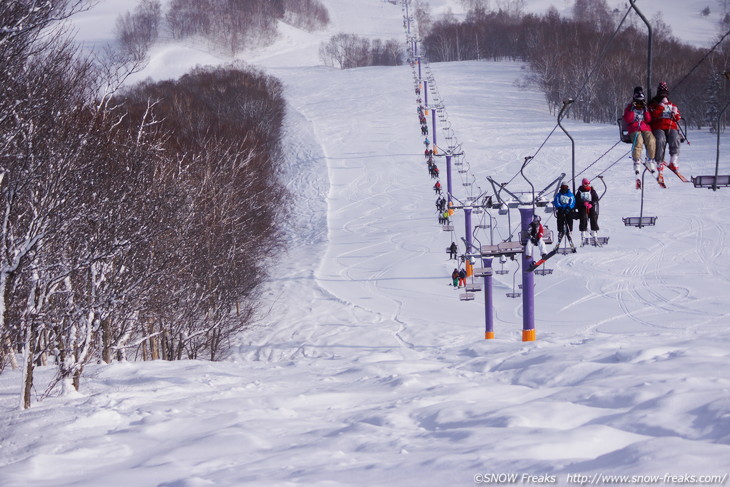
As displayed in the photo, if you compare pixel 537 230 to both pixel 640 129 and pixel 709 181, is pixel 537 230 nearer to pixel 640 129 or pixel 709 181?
pixel 709 181

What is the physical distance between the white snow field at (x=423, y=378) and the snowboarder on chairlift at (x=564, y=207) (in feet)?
7.59

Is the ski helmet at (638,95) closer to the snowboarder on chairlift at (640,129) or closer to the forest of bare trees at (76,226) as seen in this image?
the snowboarder on chairlift at (640,129)

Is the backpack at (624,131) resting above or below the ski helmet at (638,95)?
below

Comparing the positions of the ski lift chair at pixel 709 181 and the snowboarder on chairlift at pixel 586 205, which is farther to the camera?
the snowboarder on chairlift at pixel 586 205

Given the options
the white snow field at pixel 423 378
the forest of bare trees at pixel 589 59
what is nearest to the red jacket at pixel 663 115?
the white snow field at pixel 423 378

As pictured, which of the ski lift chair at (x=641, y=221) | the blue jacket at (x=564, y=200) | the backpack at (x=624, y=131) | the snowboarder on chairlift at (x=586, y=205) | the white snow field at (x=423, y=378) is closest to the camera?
the white snow field at (x=423, y=378)

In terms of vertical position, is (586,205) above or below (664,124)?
below

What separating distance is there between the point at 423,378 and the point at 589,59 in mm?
72012

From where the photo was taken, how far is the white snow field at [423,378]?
727 centimetres

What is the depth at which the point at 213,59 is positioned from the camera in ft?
400

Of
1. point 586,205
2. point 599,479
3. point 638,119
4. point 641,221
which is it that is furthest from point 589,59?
point 599,479

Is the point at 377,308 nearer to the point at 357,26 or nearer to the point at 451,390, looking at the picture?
the point at 451,390

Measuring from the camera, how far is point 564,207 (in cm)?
1393


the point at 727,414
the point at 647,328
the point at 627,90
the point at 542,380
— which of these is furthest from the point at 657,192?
the point at 727,414
